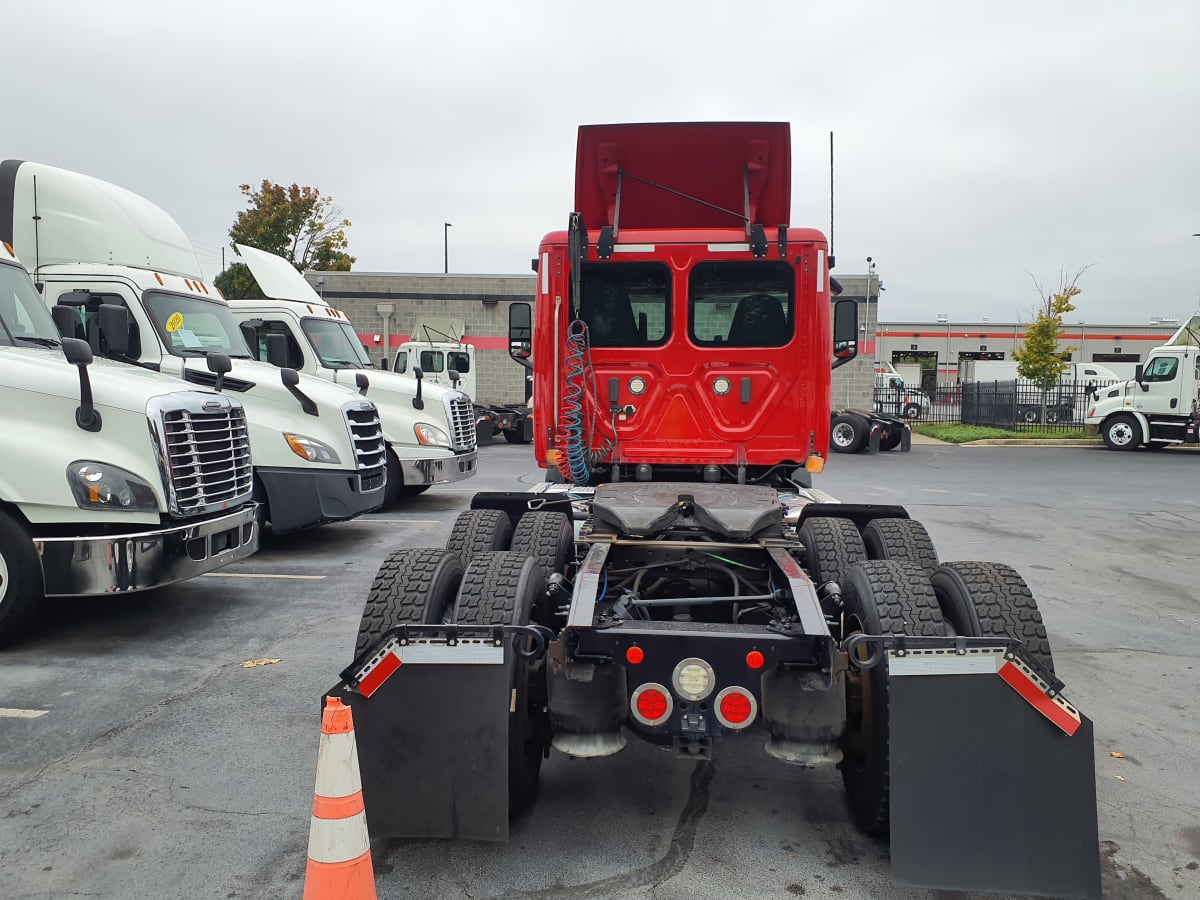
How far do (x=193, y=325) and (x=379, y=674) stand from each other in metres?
6.82

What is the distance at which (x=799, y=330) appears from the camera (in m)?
6.27

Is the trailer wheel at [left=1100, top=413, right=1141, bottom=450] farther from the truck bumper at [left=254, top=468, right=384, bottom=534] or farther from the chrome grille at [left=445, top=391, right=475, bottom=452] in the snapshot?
the truck bumper at [left=254, top=468, right=384, bottom=534]

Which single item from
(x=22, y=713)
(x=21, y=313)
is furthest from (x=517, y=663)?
(x=21, y=313)

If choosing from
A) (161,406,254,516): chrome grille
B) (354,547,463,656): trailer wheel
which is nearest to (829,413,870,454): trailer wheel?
(161,406,254,516): chrome grille

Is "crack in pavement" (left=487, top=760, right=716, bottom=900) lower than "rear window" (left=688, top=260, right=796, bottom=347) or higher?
lower

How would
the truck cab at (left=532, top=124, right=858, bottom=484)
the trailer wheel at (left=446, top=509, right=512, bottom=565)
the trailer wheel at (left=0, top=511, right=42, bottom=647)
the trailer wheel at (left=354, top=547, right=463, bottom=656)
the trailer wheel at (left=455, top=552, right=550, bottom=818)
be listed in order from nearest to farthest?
the trailer wheel at (left=455, top=552, right=550, bottom=818)
the trailer wheel at (left=354, top=547, right=463, bottom=656)
the trailer wheel at (left=446, top=509, right=512, bottom=565)
the trailer wheel at (left=0, top=511, right=42, bottom=647)
the truck cab at (left=532, top=124, right=858, bottom=484)

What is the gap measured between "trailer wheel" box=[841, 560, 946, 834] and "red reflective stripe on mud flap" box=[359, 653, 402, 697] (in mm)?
1554

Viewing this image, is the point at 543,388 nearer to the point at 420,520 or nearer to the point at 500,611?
the point at 500,611

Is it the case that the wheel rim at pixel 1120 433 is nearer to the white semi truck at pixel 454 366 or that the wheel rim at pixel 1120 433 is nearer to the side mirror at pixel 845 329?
the white semi truck at pixel 454 366

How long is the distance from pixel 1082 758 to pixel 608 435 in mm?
4037

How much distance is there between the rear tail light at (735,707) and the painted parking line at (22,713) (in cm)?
352

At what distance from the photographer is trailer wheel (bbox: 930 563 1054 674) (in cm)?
341

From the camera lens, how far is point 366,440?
9422mm

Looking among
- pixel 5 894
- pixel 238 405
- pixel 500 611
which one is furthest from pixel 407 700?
pixel 238 405
